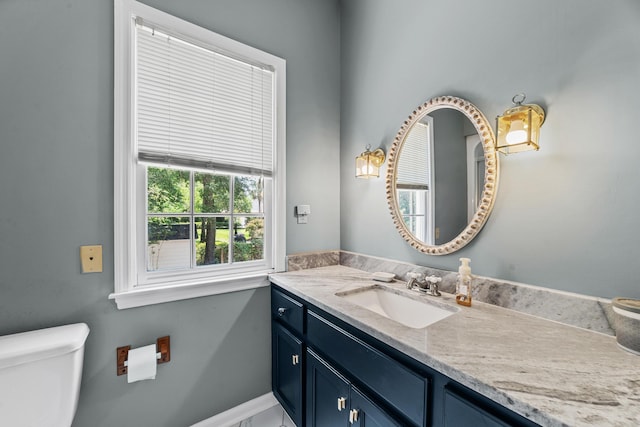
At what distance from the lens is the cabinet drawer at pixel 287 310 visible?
1.39 metres

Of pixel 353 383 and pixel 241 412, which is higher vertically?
pixel 353 383

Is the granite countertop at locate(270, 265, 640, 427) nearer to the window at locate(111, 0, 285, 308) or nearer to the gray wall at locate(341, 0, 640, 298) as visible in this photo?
the gray wall at locate(341, 0, 640, 298)

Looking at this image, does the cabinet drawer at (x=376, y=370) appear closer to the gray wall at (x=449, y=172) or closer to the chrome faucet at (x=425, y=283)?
the chrome faucet at (x=425, y=283)

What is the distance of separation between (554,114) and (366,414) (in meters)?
1.33

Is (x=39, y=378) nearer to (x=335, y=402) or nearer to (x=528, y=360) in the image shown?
(x=335, y=402)

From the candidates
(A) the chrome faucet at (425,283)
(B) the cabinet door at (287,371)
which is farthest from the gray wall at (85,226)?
(A) the chrome faucet at (425,283)

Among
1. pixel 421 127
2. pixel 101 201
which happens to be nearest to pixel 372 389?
pixel 421 127

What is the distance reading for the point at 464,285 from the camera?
1.17m

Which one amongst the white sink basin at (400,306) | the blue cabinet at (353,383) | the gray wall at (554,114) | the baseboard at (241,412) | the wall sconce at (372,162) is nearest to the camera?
the blue cabinet at (353,383)

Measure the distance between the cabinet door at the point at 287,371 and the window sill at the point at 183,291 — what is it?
32 cm

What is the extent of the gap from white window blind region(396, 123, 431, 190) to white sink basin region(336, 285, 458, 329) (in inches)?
24.2

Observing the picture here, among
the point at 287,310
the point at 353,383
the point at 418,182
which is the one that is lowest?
the point at 353,383

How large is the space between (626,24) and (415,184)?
0.92 meters

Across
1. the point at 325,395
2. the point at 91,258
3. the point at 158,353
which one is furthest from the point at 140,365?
the point at 325,395
